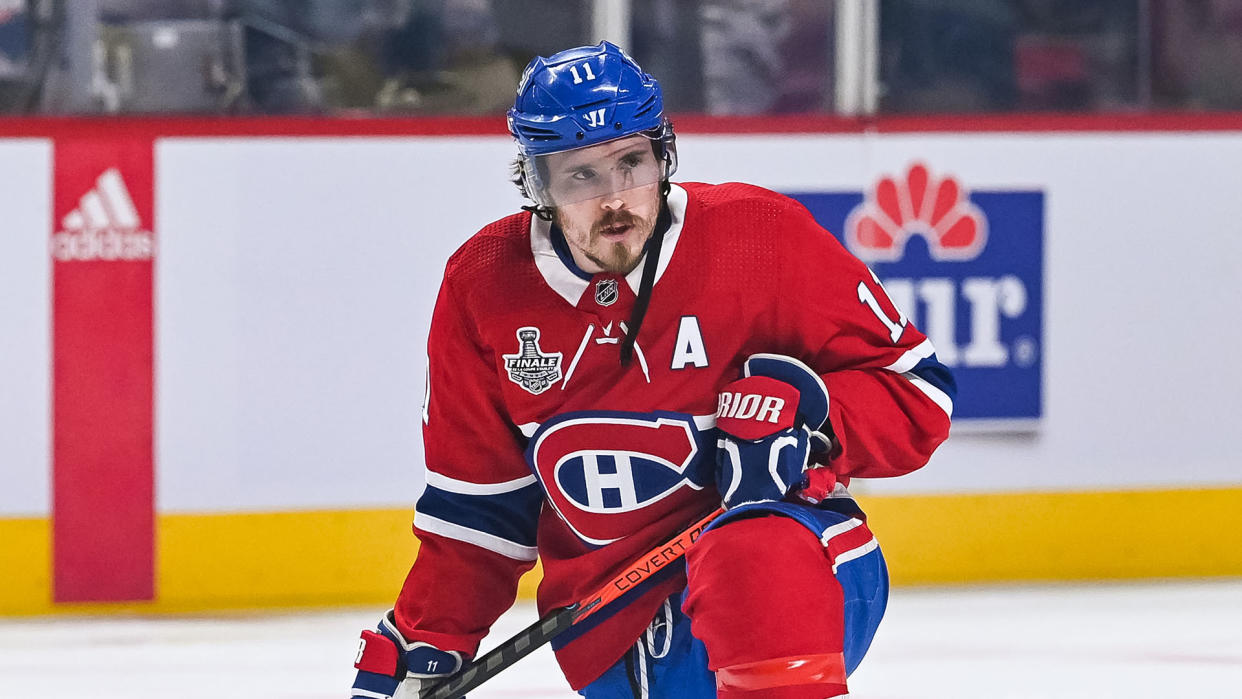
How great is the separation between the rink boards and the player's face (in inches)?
71.3

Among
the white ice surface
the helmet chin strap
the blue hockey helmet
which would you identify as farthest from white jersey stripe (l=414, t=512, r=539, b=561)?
the white ice surface

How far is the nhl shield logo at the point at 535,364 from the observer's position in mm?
1769

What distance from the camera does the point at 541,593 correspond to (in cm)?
191

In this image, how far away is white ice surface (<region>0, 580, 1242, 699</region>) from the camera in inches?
116

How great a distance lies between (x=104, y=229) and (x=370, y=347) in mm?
563

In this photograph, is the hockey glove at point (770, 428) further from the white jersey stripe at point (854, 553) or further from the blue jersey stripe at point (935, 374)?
the blue jersey stripe at point (935, 374)

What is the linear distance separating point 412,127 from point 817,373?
1930mm

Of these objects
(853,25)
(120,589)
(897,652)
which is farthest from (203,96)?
(897,652)

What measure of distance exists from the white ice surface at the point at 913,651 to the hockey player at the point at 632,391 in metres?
1.10

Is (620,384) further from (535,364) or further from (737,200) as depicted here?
(737,200)

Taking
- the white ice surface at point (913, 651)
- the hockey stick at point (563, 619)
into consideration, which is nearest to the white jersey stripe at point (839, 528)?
the hockey stick at point (563, 619)

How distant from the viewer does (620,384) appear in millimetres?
1759

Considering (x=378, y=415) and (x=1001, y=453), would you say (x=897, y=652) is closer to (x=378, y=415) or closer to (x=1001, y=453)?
(x=1001, y=453)

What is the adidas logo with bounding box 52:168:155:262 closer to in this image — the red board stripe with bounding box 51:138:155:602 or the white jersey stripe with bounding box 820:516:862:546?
the red board stripe with bounding box 51:138:155:602
